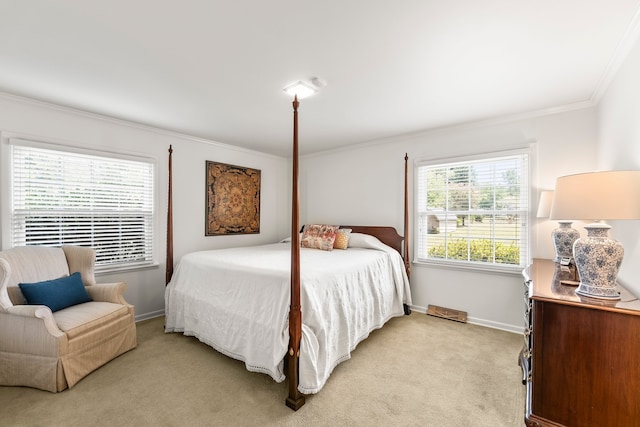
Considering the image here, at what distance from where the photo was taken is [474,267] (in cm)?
342

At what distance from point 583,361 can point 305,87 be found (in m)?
2.47

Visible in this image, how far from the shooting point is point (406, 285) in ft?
12.0

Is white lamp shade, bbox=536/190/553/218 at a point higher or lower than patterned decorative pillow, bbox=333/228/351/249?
higher

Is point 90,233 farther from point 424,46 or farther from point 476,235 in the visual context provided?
point 476,235

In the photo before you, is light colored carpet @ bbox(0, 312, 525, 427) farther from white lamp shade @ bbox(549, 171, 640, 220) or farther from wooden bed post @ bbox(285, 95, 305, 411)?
white lamp shade @ bbox(549, 171, 640, 220)

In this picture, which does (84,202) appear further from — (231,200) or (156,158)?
(231,200)

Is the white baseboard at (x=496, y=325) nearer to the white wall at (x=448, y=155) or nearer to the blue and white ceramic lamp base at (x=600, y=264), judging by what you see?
the white wall at (x=448, y=155)

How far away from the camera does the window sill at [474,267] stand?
3.18 meters

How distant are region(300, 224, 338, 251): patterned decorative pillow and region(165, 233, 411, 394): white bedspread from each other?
52 centimetres

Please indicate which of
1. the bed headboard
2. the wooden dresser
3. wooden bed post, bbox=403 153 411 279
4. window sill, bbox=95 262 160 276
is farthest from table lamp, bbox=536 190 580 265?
window sill, bbox=95 262 160 276

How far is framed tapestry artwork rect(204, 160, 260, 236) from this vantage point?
420 centimetres

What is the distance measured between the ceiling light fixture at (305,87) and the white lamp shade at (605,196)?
1818mm

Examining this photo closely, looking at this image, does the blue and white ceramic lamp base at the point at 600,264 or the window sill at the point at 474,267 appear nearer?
the blue and white ceramic lamp base at the point at 600,264

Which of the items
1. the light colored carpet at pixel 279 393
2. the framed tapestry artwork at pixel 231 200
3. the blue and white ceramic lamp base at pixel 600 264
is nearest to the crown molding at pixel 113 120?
the framed tapestry artwork at pixel 231 200
